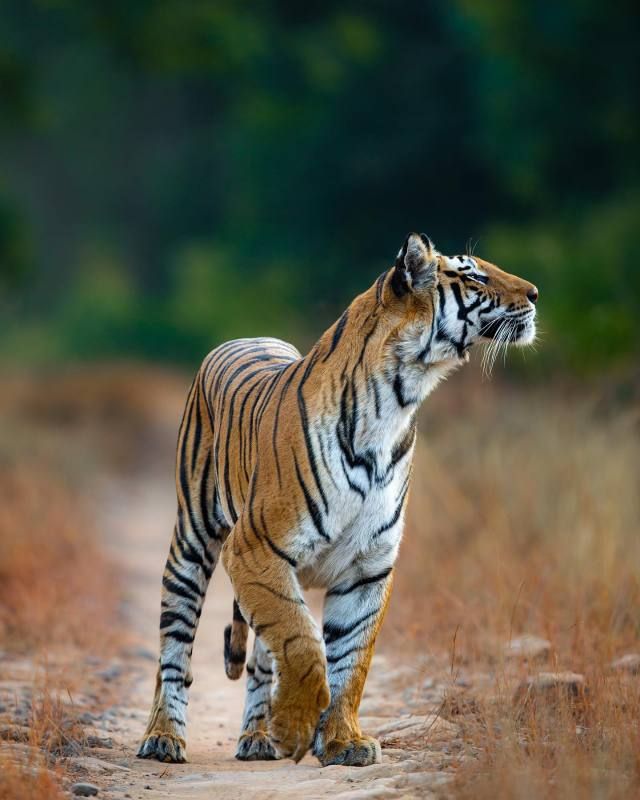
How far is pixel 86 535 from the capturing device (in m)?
9.92

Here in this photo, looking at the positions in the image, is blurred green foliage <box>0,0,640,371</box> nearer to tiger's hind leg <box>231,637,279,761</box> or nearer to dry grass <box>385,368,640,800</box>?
dry grass <box>385,368,640,800</box>

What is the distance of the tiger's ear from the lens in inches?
191

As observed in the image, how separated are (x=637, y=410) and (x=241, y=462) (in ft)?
12.5

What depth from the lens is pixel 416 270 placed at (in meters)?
4.87

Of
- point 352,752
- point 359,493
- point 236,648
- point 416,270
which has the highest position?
point 416,270

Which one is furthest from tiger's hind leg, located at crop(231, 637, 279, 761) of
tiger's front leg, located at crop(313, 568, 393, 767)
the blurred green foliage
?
the blurred green foliage

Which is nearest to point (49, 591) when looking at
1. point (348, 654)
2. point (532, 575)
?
point (532, 575)

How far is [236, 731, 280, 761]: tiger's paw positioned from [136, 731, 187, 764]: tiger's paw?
0.69 ft

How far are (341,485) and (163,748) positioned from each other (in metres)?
1.20

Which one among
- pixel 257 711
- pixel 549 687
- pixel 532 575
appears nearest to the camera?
pixel 549 687

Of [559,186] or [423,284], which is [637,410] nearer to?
[423,284]

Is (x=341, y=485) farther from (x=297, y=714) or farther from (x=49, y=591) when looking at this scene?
(x=49, y=591)

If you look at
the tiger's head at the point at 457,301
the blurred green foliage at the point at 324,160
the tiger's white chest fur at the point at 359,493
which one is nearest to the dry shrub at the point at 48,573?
the tiger's white chest fur at the point at 359,493

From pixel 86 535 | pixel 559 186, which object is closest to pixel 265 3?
pixel 559 186
